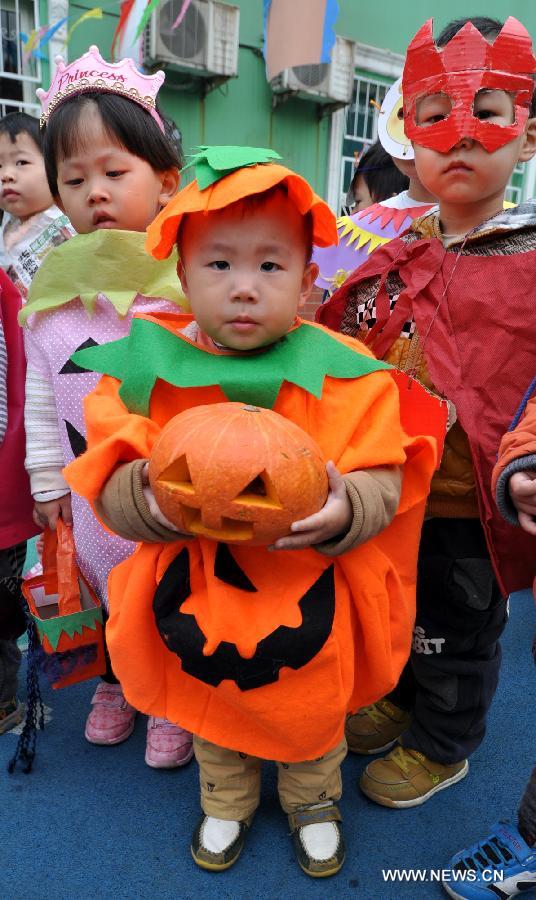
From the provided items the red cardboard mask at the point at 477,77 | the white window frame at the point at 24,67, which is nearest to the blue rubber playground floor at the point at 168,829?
the red cardboard mask at the point at 477,77

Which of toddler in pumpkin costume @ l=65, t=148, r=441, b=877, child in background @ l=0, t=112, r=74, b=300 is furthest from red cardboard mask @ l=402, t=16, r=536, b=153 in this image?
child in background @ l=0, t=112, r=74, b=300

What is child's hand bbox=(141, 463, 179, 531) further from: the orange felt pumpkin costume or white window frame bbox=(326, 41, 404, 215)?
white window frame bbox=(326, 41, 404, 215)

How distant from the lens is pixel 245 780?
182cm

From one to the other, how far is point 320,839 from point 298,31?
7916mm

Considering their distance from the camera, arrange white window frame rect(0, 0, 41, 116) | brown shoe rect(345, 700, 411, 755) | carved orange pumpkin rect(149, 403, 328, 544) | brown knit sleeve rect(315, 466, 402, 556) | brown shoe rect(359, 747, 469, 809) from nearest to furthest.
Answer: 1. carved orange pumpkin rect(149, 403, 328, 544)
2. brown knit sleeve rect(315, 466, 402, 556)
3. brown shoe rect(359, 747, 469, 809)
4. brown shoe rect(345, 700, 411, 755)
5. white window frame rect(0, 0, 41, 116)

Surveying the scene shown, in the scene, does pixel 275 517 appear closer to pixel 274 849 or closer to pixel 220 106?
pixel 274 849

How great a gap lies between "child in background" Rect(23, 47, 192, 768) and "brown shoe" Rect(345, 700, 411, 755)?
998 mm

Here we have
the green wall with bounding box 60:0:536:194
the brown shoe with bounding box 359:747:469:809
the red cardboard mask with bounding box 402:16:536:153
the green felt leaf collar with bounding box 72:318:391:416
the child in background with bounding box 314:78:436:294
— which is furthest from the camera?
the green wall with bounding box 60:0:536:194

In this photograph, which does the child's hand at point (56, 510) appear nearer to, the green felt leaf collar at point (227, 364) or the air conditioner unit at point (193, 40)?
the green felt leaf collar at point (227, 364)

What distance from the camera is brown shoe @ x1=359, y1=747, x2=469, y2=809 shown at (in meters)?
2.01

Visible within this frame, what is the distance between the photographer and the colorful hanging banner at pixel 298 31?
706cm

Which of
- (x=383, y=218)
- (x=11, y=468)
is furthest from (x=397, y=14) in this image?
(x=11, y=468)

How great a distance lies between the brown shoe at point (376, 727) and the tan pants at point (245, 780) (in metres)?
0.43

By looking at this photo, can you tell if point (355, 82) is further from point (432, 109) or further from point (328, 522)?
point (328, 522)
